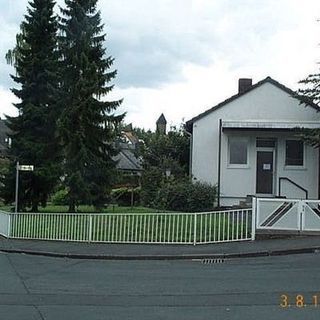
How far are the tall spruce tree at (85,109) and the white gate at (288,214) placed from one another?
9083 mm

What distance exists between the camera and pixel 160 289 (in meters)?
10.7

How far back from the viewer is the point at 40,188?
2925cm

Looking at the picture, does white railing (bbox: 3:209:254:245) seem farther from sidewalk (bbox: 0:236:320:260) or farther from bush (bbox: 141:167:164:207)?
bush (bbox: 141:167:164:207)

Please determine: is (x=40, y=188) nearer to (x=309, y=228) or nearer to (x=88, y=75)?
(x=88, y=75)

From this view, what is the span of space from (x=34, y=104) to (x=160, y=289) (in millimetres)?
20712

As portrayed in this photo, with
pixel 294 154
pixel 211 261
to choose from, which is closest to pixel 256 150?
pixel 294 154

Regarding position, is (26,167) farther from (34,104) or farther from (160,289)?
(160,289)

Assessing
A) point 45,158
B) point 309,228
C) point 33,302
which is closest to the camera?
point 33,302

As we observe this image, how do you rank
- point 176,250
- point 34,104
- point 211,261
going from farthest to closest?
point 34,104
point 176,250
point 211,261

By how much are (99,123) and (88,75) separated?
206cm

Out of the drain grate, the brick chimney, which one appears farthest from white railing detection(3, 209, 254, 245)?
the brick chimney

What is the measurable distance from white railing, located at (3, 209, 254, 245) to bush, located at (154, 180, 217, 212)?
23.3ft

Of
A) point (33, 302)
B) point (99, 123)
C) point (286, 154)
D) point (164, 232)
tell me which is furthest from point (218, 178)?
point (33, 302)

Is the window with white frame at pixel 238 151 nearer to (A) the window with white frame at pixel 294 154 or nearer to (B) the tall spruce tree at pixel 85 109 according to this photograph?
(A) the window with white frame at pixel 294 154
